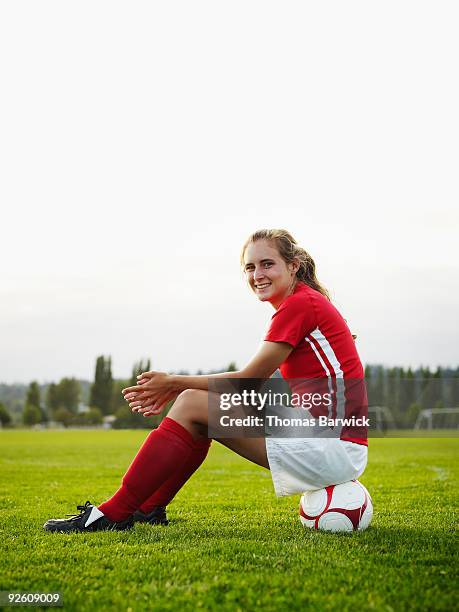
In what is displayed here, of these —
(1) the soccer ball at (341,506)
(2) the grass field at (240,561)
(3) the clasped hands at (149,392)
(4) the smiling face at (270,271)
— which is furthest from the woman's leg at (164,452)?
(4) the smiling face at (270,271)

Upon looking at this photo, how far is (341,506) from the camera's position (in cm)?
441

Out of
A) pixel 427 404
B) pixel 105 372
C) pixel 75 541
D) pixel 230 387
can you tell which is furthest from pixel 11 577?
pixel 105 372

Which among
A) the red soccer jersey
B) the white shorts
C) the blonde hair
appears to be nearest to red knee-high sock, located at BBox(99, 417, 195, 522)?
the white shorts

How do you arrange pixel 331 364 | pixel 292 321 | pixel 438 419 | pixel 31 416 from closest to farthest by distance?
pixel 292 321, pixel 331 364, pixel 438 419, pixel 31 416

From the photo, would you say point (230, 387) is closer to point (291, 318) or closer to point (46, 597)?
point (291, 318)

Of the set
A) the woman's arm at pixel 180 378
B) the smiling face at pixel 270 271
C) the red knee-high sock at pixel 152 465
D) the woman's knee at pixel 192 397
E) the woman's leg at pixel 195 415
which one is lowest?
the red knee-high sock at pixel 152 465

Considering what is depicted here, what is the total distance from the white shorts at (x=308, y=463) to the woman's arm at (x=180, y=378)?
1.48 feet

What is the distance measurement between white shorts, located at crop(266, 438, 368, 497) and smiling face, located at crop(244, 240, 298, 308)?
101 cm

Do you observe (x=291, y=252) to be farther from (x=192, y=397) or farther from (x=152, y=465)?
(x=152, y=465)

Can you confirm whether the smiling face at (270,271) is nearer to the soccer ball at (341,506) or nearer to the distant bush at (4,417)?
the soccer ball at (341,506)

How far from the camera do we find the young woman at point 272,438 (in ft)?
14.2

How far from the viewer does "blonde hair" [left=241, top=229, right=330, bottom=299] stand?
478cm

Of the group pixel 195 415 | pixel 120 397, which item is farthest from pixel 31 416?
pixel 195 415

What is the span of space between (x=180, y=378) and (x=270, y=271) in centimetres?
96
